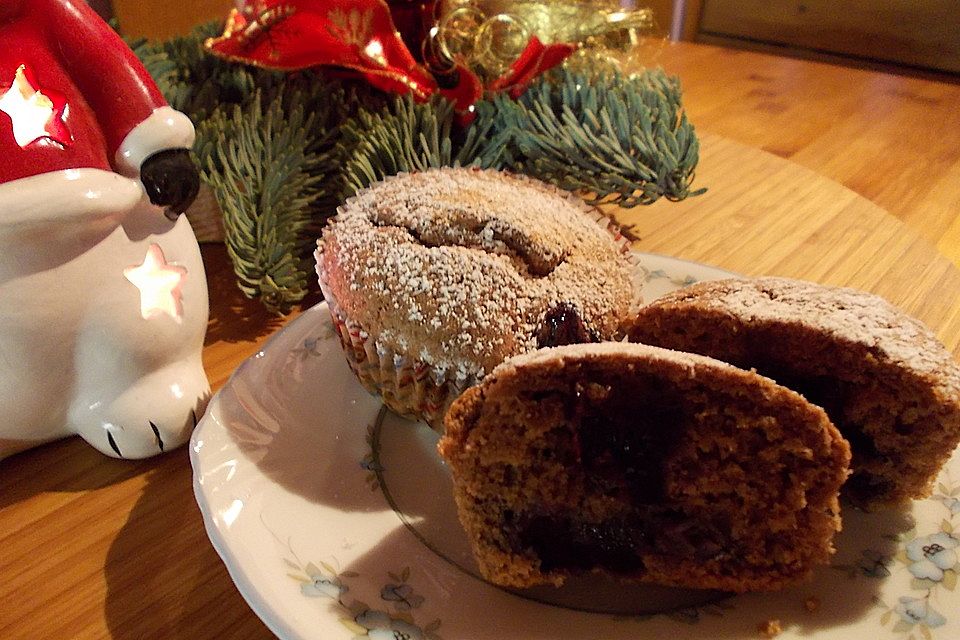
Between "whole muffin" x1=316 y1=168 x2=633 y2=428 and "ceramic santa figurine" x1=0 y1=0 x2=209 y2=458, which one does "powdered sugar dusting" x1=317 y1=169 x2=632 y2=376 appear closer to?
"whole muffin" x1=316 y1=168 x2=633 y2=428

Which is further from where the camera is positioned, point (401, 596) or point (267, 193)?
point (267, 193)

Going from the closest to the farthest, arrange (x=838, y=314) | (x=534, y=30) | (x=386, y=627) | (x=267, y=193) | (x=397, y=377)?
(x=386, y=627), (x=838, y=314), (x=397, y=377), (x=267, y=193), (x=534, y=30)

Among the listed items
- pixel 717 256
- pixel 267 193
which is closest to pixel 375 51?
pixel 267 193

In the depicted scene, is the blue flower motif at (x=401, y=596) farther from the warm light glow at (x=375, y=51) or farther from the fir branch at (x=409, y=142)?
the warm light glow at (x=375, y=51)

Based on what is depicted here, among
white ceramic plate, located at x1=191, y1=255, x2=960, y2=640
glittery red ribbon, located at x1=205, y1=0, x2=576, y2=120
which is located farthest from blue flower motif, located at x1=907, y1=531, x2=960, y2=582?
glittery red ribbon, located at x1=205, y1=0, x2=576, y2=120

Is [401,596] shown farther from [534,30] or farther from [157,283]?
[534,30]

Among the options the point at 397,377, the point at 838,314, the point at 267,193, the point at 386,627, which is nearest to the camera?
the point at 386,627
